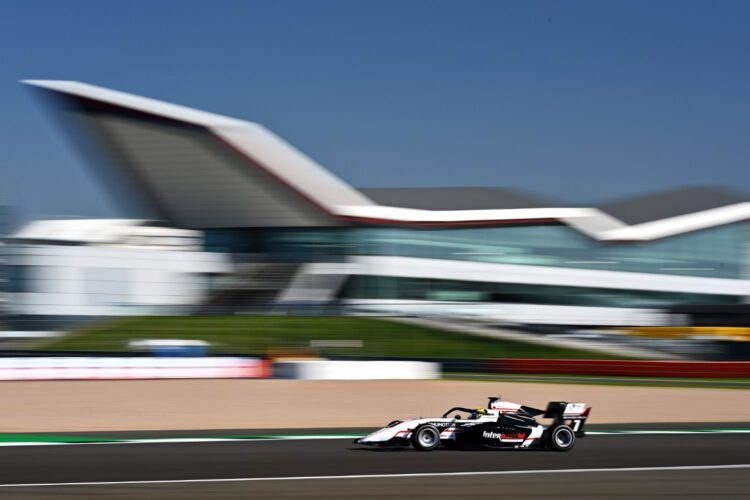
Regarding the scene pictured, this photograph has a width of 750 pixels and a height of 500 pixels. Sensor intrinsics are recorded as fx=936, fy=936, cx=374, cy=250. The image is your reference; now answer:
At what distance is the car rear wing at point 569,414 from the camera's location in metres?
11.3

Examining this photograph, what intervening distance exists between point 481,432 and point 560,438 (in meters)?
1.00

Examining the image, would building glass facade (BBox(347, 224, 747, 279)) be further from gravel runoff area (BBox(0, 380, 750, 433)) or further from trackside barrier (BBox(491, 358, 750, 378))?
gravel runoff area (BBox(0, 380, 750, 433))

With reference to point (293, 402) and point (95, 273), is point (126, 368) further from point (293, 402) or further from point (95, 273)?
point (95, 273)

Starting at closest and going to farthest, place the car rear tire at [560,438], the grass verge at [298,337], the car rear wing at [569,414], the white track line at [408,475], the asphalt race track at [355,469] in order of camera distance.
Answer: the asphalt race track at [355,469] → the white track line at [408,475] → the car rear tire at [560,438] → the car rear wing at [569,414] → the grass verge at [298,337]

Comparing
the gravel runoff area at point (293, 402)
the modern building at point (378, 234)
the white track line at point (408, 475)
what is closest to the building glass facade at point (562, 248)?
the modern building at point (378, 234)


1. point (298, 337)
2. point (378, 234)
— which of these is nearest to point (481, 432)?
point (298, 337)

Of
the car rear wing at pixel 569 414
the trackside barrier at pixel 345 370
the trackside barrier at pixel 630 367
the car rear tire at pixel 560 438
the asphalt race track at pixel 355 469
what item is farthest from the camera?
the trackside barrier at pixel 630 367

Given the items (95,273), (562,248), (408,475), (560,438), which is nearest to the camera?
(408,475)

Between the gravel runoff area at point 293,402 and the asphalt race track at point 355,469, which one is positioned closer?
the asphalt race track at point 355,469

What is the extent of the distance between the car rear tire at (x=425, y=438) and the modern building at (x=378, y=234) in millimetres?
38086

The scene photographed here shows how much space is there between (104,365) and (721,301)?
48.4 m

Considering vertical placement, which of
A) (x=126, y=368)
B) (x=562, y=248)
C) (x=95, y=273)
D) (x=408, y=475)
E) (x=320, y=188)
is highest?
(x=320, y=188)

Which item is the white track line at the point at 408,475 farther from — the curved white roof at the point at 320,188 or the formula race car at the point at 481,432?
the curved white roof at the point at 320,188

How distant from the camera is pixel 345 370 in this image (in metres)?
24.6
